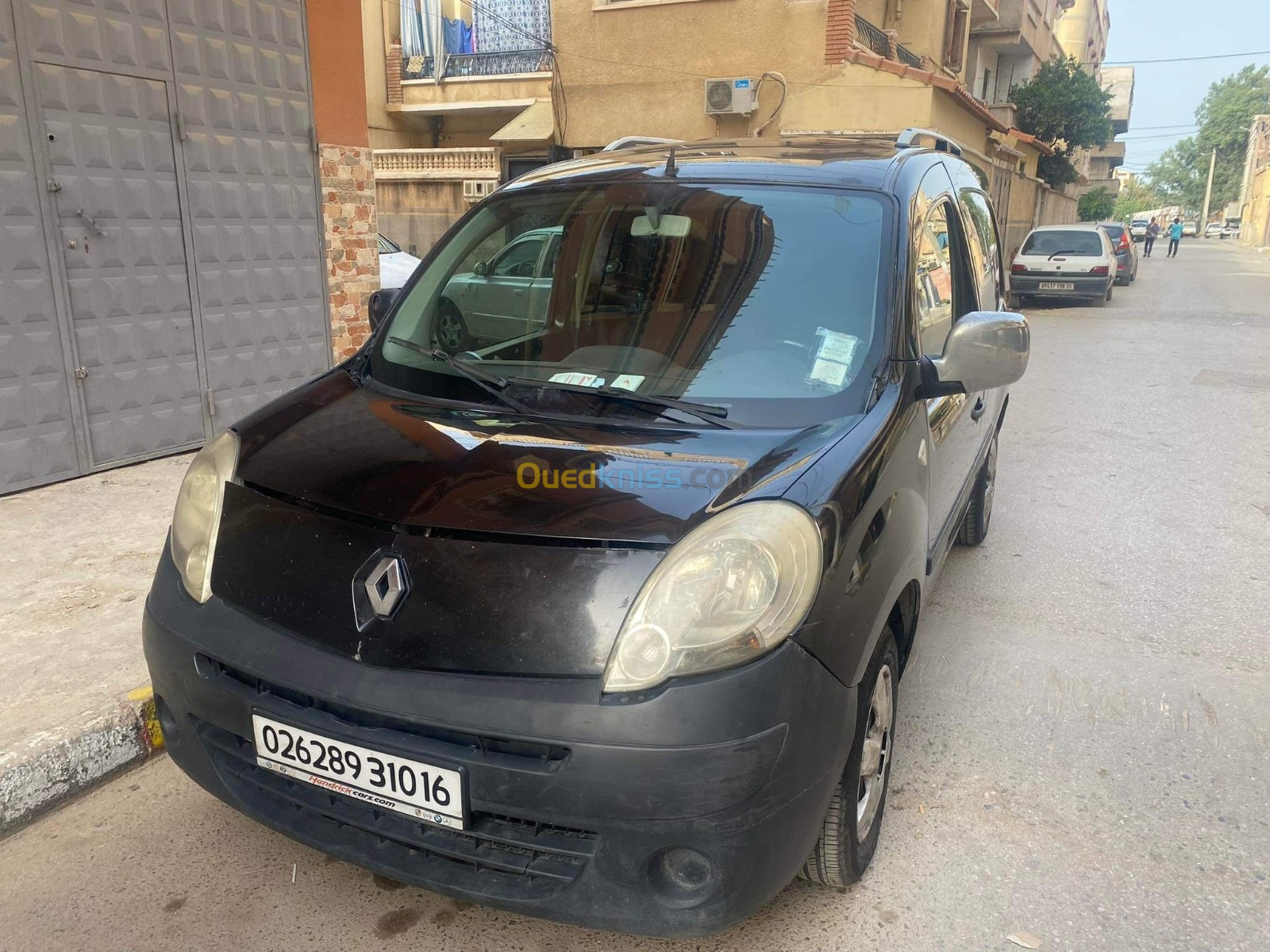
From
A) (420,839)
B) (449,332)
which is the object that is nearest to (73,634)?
(449,332)

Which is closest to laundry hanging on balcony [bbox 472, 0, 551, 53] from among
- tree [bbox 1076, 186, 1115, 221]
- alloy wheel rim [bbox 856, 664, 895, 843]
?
alloy wheel rim [bbox 856, 664, 895, 843]

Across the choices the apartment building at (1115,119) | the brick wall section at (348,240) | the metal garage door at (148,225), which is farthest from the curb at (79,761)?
the apartment building at (1115,119)

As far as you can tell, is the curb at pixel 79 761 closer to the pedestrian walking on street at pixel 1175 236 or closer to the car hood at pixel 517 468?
the car hood at pixel 517 468

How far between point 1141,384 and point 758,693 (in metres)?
9.71

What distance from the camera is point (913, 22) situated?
20.6 meters

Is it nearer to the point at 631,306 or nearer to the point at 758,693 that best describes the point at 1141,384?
the point at 631,306

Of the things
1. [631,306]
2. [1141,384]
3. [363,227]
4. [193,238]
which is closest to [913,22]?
[1141,384]

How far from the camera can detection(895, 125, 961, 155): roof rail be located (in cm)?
357

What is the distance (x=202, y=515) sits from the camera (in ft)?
7.91

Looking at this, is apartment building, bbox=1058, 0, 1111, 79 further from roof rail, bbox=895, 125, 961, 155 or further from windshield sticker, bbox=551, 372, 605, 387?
windshield sticker, bbox=551, 372, 605, 387

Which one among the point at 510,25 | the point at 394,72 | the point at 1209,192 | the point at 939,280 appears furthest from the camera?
the point at 1209,192

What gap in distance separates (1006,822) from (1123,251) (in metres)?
25.4

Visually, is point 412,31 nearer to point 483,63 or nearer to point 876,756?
point 483,63

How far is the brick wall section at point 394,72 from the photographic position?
22.6 meters
